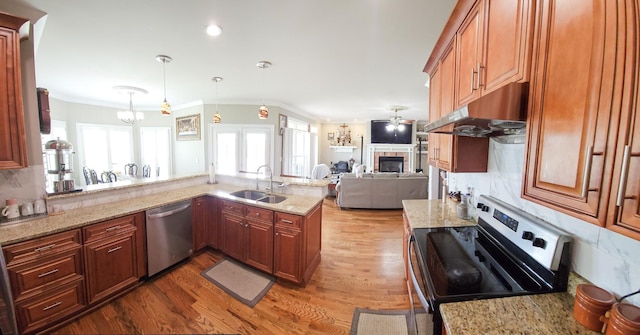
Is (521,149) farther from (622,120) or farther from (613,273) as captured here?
(622,120)

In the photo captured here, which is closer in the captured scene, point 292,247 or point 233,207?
point 292,247

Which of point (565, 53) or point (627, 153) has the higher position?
point (565, 53)

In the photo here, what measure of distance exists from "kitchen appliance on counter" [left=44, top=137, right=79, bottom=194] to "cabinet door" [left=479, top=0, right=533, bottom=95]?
3.22 metres

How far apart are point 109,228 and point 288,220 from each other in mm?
1503

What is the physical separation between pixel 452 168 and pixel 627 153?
1074 millimetres

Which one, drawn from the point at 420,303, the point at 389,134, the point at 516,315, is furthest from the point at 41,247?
the point at 389,134

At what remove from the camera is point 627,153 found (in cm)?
52

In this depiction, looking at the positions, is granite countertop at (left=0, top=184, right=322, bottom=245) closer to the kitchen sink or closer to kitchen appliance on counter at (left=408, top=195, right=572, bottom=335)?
the kitchen sink

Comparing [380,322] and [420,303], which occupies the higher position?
[420,303]

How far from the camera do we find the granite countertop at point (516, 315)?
74 centimetres

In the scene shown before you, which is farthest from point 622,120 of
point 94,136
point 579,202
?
point 94,136

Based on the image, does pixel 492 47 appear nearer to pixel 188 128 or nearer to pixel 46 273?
pixel 46 273

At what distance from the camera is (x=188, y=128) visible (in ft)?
17.0

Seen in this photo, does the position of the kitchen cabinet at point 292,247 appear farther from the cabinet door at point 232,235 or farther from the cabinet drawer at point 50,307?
the cabinet drawer at point 50,307
